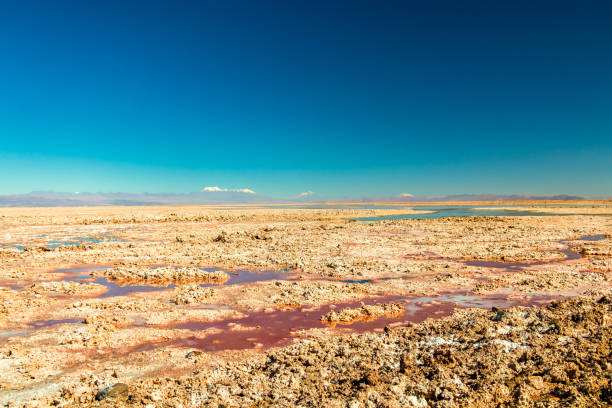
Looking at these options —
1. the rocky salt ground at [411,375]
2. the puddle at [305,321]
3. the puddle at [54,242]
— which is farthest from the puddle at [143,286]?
the puddle at [54,242]

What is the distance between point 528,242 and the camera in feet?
63.7

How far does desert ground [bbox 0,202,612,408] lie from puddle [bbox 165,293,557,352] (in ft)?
0.17

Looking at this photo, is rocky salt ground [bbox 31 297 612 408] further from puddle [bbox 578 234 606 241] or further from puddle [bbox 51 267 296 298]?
puddle [bbox 578 234 606 241]

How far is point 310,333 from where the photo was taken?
720 cm

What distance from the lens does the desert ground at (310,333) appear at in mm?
4867

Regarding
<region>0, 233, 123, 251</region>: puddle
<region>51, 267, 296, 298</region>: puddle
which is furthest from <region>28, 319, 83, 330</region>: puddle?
<region>0, 233, 123, 251</region>: puddle

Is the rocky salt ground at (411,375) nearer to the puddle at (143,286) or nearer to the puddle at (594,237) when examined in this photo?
the puddle at (143,286)

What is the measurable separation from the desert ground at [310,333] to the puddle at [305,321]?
5 cm

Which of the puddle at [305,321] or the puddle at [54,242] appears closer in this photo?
the puddle at [305,321]

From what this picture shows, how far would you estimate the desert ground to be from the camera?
4867mm

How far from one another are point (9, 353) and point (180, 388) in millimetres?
3737

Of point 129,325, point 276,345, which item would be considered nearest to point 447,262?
point 276,345

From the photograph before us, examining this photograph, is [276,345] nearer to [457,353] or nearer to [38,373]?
[457,353]

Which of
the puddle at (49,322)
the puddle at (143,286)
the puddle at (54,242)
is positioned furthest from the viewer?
the puddle at (54,242)
